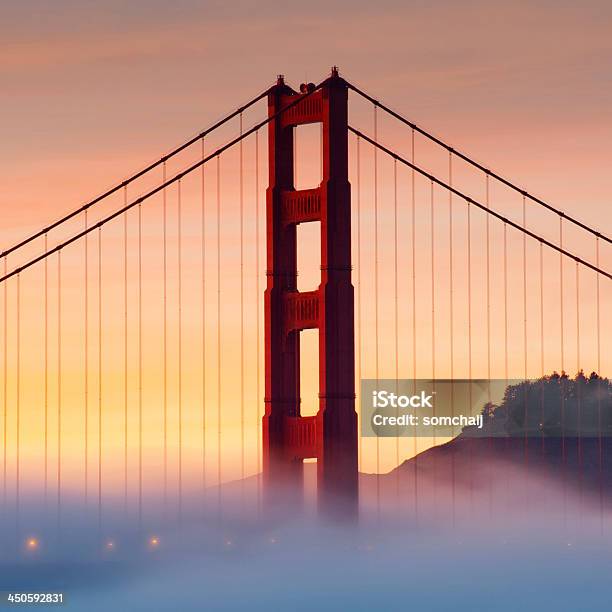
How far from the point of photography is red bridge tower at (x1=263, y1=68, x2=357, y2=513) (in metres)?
80.5

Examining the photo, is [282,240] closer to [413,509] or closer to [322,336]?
[322,336]

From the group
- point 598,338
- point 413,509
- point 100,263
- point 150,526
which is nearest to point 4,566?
point 150,526

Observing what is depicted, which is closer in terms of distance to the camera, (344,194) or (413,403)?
(344,194)

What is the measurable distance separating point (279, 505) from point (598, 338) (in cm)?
1545

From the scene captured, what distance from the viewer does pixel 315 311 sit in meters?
81.5

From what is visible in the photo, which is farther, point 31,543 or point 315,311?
point 31,543

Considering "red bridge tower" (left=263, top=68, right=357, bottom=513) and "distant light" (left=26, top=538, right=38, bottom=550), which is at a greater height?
"red bridge tower" (left=263, top=68, right=357, bottom=513)

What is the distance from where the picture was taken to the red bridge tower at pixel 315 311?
264ft

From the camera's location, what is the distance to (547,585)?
88.6 meters

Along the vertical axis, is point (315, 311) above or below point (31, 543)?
above

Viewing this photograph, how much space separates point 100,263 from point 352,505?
41.8ft

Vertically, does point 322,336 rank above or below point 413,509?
above

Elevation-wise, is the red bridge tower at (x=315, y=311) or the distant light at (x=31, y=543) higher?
the red bridge tower at (x=315, y=311)

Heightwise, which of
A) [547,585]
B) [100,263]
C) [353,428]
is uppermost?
[100,263]
